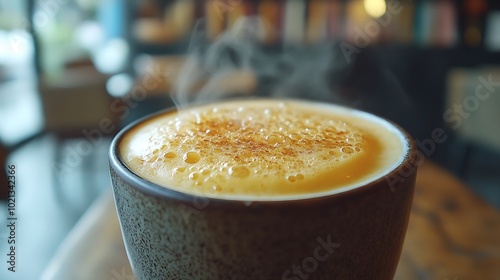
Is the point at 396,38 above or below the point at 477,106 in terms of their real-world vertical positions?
above

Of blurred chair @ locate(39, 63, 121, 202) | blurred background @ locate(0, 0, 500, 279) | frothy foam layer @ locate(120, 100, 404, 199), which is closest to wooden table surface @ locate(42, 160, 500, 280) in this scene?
frothy foam layer @ locate(120, 100, 404, 199)

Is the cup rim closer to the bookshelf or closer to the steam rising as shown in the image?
the steam rising

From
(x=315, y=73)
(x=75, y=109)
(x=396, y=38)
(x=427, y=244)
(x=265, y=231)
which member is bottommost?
(x=75, y=109)

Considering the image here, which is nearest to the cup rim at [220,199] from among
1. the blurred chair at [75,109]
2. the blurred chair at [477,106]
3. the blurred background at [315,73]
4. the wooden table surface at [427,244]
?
the wooden table surface at [427,244]

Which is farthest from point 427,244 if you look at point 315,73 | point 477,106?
point 315,73

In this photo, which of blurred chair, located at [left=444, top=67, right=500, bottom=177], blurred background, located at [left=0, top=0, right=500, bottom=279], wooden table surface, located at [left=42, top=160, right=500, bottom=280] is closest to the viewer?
wooden table surface, located at [left=42, top=160, right=500, bottom=280]

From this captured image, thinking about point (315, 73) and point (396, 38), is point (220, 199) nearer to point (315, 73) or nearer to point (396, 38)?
point (315, 73)
